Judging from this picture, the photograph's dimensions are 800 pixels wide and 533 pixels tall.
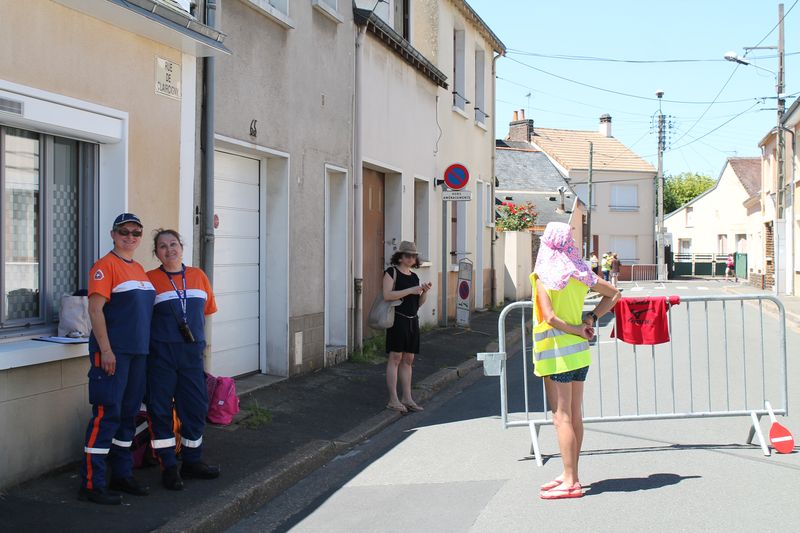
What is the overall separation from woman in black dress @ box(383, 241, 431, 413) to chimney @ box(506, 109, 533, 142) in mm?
51259

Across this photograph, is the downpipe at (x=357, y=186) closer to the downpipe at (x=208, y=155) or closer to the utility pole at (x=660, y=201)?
the downpipe at (x=208, y=155)

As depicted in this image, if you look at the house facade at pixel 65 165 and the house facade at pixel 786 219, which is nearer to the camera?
the house facade at pixel 65 165

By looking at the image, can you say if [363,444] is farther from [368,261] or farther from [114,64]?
[368,261]

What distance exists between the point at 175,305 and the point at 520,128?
55.6 m

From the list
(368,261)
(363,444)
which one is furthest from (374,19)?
(363,444)

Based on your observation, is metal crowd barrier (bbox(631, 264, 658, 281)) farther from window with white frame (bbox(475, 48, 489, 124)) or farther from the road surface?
the road surface

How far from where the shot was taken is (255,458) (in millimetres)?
6508

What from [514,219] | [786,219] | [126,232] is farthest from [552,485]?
[786,219]

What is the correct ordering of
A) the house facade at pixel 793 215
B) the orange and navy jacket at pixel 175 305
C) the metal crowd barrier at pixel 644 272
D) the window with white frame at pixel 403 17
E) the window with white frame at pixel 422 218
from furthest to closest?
1. the metal crowd barrier at pixel 644 272
2. the house facade at pixel 793 215
3. the window with white frame at pixel 422 218
4. the window with white frame at pixel 403 17
5. the orange and navy jacket at pixel 175 305

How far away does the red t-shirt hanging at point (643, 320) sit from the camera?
7.14 meters

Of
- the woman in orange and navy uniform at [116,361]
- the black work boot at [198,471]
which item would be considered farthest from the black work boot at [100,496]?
the black work boot at [198,471]

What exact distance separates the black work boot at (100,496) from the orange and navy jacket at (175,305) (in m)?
1.01

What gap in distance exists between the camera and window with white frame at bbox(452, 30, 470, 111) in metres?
18.7

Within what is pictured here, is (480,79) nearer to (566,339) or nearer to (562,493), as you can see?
(566,339)
